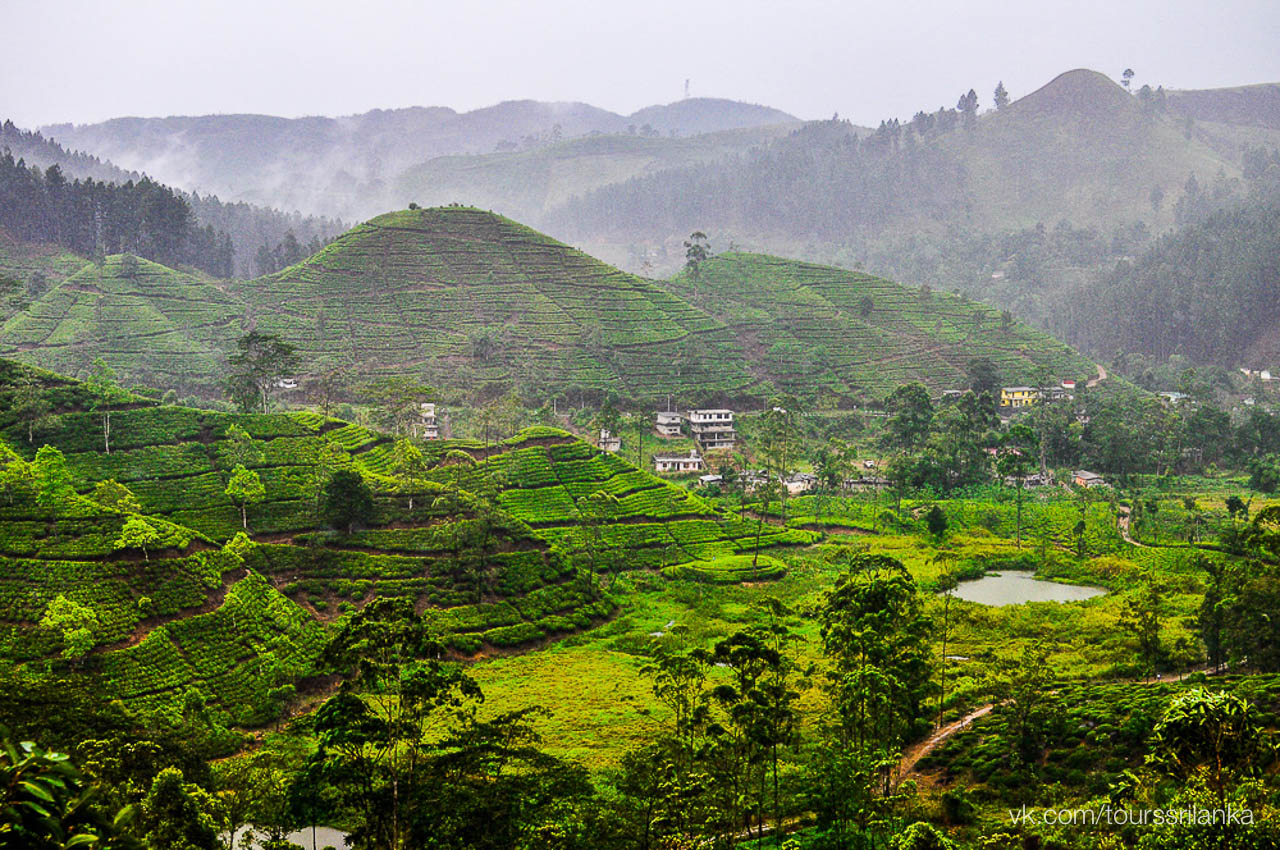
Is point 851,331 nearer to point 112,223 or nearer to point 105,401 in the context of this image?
point 105,401

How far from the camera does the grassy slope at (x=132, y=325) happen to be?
7712 cm

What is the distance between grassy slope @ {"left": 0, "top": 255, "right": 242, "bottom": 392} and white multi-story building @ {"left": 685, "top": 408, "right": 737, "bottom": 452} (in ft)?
150

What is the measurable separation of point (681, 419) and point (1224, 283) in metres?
94.0

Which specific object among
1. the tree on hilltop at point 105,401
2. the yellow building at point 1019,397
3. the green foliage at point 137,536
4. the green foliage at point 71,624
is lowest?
the green foliage at point 71,624

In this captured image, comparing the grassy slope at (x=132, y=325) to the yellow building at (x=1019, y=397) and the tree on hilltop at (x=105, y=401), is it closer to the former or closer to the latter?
the tree on hilltop at (x=105, y=401)

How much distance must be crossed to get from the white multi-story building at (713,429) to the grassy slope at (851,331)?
1654 centimetres

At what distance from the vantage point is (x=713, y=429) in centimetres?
7694

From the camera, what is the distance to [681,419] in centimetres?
7812

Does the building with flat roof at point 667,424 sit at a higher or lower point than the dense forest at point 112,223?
lower

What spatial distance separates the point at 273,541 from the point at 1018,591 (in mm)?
37617

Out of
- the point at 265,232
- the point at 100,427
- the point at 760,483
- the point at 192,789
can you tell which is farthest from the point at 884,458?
the point at 265,232

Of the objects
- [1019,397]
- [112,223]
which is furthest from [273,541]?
[112,223]

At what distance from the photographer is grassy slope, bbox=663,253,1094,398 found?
310 ft

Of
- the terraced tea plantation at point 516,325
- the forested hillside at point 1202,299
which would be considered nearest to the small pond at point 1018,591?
the terraced tea plantation at point 516,325
